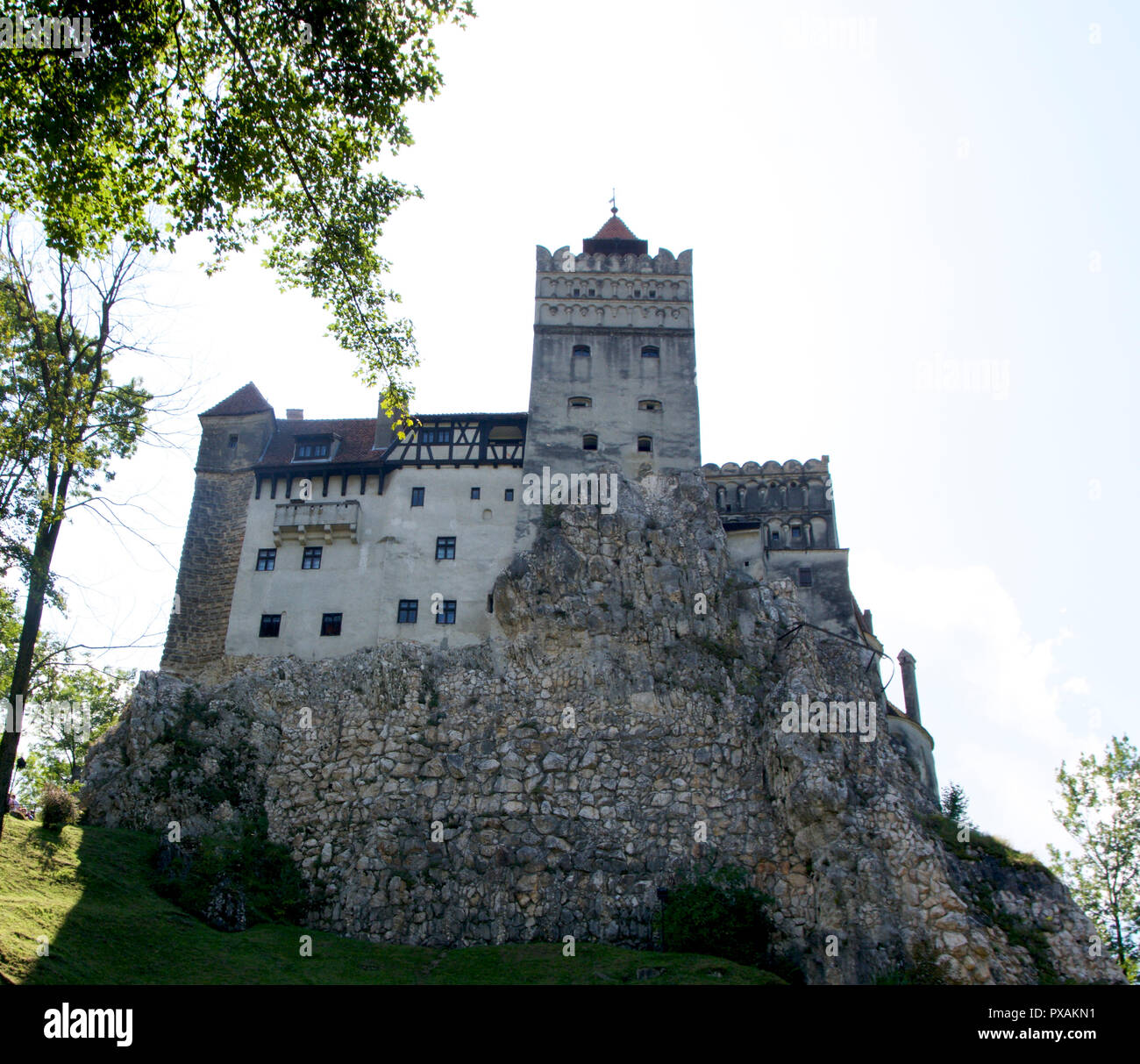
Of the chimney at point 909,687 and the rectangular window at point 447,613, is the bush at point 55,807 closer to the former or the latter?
the rectangular window at point 447,613

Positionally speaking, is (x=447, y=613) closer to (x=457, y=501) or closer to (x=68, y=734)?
(x=457, y=501)

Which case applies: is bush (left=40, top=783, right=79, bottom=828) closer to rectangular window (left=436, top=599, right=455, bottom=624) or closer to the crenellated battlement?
rectangular window (left=436, top=599, right=455, bottom=624)

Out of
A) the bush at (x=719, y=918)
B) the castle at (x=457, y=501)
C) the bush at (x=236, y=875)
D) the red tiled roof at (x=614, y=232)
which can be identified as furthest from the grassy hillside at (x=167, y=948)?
the red tiled roof at (x=614, y=232)

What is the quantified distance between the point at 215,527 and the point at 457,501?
10.1 metres

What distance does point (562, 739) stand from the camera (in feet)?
109

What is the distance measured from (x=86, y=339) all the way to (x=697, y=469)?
960 inches

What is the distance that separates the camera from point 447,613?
3725 cm

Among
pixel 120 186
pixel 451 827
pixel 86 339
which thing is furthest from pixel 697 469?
pixel 120 186

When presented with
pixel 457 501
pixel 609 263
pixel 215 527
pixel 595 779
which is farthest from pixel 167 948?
pixel 609 263

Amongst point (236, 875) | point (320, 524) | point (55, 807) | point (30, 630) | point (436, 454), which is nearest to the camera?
point (30, 630)

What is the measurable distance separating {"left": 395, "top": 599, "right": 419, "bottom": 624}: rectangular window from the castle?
59 millimetres

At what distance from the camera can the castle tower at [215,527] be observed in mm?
37312

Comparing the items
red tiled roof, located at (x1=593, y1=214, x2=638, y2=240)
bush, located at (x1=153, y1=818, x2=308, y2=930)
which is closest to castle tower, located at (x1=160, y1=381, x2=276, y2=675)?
bush, located at (x1=153, y1=818, x2=308, y2=930)

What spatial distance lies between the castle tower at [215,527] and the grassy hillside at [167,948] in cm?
879
